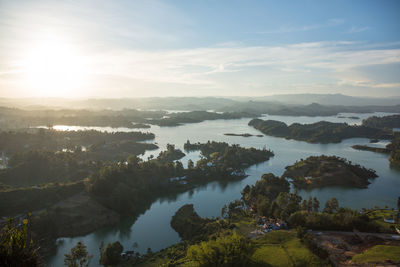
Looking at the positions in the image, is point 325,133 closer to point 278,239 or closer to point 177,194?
point 177,194

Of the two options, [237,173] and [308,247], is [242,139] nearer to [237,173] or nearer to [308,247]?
[237,173]

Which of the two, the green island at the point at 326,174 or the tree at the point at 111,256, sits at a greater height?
the green island at the point at 326,174

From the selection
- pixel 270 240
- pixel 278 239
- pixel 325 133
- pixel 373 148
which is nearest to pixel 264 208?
pixel 278 239

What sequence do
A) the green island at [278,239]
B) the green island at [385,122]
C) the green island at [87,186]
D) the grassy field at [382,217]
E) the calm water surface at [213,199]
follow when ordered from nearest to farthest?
the green island at [278,239]
the grassy field at [382,217]
the calm water surface at [213,199]
the green island at [87,186]
the green island at [385,122]

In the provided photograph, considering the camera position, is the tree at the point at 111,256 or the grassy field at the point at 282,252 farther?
the tree at the point at 111,256

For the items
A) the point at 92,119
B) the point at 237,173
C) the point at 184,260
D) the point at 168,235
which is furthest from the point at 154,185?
the point at 92,119

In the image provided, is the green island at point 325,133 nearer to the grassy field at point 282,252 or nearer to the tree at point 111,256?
the grassy field at point 282,252

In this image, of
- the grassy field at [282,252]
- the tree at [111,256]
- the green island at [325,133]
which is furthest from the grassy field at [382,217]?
the green island at [325,133]
